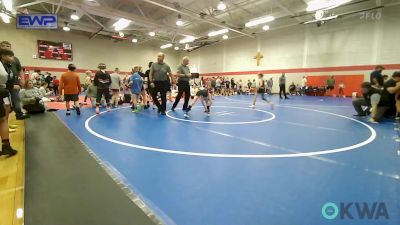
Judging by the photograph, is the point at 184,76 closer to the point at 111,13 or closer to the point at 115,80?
the point at 115,80

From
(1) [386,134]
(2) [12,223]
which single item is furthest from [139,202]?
(1) [386,134]

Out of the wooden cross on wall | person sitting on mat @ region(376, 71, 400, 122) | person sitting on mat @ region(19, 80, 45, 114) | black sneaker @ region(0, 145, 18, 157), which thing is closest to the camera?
black sneaker @ region(0, 145, 18, 157)

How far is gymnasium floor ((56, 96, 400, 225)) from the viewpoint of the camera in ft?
6.39

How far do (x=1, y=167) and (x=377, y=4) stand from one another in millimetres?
19143

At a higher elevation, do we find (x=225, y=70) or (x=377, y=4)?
Answer: (x=377, y=4)

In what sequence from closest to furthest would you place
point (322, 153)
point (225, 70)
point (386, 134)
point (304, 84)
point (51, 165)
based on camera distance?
point (51, 165), point (322, 153), point (386, 134), point (304, 84), point (225, 70)

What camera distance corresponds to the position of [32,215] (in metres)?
1.72

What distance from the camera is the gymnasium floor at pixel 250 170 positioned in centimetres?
195

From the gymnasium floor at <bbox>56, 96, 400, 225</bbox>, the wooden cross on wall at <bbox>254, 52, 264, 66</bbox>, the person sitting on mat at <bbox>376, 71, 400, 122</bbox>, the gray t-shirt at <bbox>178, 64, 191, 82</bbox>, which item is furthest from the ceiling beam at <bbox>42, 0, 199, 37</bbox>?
the person sitting on mat at <bbox>376, 71, 400, 122</bbox>

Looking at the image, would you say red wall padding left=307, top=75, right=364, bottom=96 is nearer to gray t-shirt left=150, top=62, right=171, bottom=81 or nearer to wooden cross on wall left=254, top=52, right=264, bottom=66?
wooden cross on wall left=254, top=52, right=264, bottom=66

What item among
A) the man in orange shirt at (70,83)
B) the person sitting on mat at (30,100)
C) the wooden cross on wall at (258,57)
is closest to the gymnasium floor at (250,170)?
the man in orange shirt at (70,83)

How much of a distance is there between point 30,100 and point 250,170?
6805 millimetres

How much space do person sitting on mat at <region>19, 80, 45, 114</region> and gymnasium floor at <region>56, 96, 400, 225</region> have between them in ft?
9.18

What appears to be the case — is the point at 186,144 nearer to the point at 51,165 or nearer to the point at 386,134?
the point at 51,165
